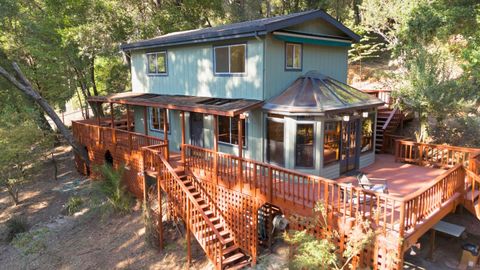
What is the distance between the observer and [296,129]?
10125mm

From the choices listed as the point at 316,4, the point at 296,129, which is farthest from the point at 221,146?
the point at 316,4

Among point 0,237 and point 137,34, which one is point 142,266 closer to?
point 0,237

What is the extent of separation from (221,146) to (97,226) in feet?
18.2

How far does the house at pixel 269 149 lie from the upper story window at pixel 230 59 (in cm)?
3

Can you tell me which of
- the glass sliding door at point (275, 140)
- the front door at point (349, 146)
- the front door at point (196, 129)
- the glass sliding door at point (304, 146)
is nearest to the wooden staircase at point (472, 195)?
the front door at point (349, 146)

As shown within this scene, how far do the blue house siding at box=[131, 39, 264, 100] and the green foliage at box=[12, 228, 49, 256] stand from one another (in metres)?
7.38

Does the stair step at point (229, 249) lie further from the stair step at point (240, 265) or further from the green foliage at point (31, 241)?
the green foliage at point (31, 241)

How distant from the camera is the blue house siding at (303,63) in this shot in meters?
10.7

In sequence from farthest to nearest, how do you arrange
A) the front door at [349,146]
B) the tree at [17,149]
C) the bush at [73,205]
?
the tree at [17,149] < the bush at [73,205] < the front door at [349,146]

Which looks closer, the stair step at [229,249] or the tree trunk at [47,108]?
the stair step at [229,249]

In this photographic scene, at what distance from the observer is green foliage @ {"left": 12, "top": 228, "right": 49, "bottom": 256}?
11.8 meters

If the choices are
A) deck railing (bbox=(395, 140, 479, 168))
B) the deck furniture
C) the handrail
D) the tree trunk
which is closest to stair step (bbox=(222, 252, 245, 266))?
the handrail

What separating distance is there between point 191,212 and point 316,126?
4.52 metres

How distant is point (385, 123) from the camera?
49.0 ft
